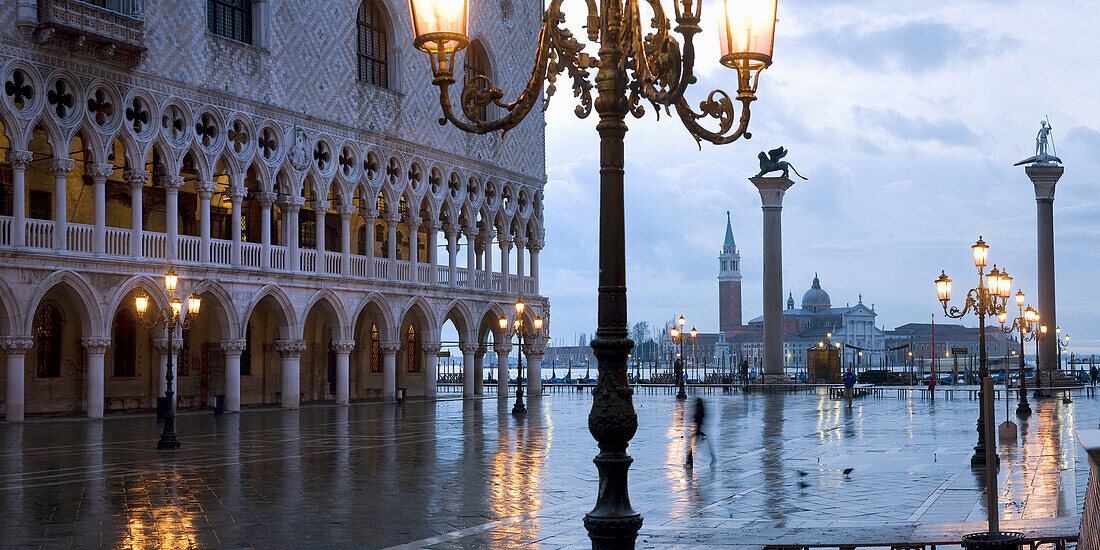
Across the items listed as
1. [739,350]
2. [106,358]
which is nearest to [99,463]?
[106,358]

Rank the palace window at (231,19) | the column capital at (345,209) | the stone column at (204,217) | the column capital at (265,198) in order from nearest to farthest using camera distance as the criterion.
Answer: the stone column at (204,217)
the palace window at (231,19)
the column capital at (265,198)
the column capital at (345,209)

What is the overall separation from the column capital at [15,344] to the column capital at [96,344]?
1545 mm

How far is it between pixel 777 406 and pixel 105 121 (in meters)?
19.1

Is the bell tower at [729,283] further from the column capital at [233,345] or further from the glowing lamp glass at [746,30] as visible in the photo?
the glowing lamp glass at [746,30]

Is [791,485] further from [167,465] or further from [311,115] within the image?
[311,115]

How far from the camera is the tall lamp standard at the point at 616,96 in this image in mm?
6379

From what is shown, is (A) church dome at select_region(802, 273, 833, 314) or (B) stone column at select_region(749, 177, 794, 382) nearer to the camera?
(B) stone column at select_region(749, 177, 794, 382)

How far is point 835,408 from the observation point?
31.9 m

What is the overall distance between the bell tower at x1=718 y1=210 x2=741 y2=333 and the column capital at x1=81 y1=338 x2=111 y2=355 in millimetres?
142646

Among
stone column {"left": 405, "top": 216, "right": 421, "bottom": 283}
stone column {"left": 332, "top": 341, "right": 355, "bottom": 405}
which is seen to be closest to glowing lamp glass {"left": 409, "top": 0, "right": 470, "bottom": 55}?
stone column {"left": 332, "top": 341, "right": 355, "bottom": 405}

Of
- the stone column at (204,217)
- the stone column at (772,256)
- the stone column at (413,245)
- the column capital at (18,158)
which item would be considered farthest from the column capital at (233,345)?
the stone column at (772,256)

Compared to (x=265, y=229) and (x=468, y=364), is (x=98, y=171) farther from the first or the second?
(x=468, y=364)

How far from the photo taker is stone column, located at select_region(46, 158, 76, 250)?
993 inches

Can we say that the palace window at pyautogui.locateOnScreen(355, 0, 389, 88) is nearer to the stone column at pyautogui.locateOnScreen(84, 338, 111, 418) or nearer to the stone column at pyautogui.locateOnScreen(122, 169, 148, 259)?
the stone column at pyautogui.locateOnScreen(122, 169, 148, 259)
